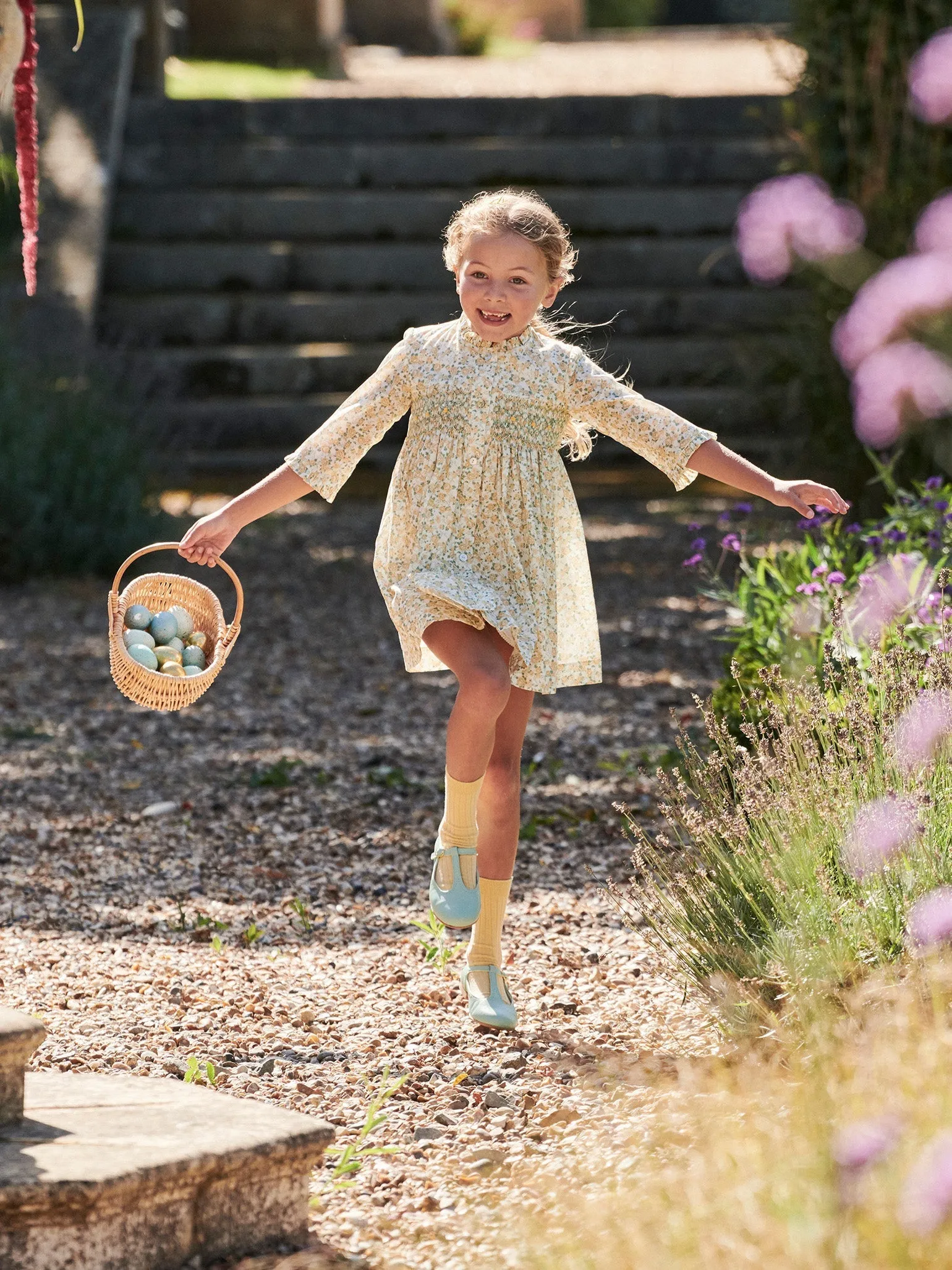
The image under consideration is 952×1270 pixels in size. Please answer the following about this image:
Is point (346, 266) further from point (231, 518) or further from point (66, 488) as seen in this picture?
point (231, 518)

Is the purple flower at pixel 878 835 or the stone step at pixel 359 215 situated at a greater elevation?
the stone step at pixel 359 215

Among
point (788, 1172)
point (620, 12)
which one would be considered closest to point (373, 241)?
point (788, 1172)

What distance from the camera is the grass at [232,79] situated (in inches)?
524

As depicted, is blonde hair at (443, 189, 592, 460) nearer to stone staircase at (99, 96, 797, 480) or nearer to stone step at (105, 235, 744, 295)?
stone staircase at (99, 96, 797, 480)

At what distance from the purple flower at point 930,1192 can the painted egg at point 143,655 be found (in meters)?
1.92

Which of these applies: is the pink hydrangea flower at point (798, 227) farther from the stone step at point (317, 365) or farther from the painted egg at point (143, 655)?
the painted egg at point (143, 655)

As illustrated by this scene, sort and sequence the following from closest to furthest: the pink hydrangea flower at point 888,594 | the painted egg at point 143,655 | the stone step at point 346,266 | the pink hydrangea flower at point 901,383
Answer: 1. the painted egg at point 143,655
2. the pink hydrangea flower at point 901,383
3. the pink hydrangea flower at point 888,594
4. the stone step at point 346,266

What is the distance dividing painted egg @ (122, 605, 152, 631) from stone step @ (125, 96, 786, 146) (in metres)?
7.93

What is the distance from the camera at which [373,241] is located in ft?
34.0

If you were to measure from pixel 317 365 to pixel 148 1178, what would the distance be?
25.0 ft

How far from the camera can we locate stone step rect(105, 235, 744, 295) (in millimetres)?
10039

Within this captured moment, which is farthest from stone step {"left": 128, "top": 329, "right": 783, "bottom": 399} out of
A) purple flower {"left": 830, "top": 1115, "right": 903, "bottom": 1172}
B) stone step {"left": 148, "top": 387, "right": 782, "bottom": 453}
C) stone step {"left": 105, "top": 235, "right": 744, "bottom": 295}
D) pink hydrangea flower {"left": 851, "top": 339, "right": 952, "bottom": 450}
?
purple flower {"left": 830, "top": 1115, "right": 903, "bottom": 1172}

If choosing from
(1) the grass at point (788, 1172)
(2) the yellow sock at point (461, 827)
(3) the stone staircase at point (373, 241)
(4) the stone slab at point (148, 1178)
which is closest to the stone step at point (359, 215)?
(3) the stone staircase at point (373, 241)

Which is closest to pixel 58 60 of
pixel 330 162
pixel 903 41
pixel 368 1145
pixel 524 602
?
pixel 330 162
